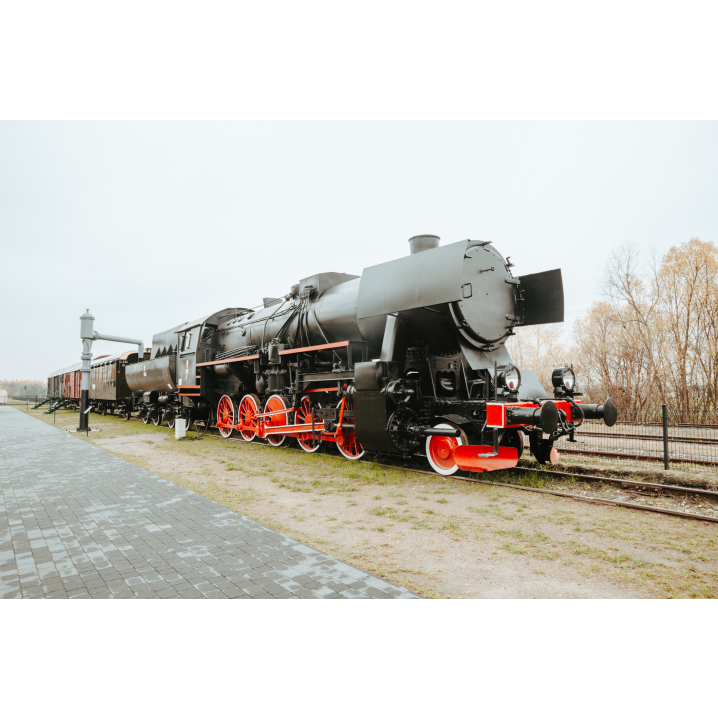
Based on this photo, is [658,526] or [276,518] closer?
[658,526]

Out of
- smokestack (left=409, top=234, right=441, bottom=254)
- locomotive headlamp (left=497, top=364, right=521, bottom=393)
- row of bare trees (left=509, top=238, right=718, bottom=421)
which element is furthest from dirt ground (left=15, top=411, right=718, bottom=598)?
row of bare trees (left=509, top=238, right=718, bottom=421)

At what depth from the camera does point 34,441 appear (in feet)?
39.7

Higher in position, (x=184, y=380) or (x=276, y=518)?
(x=184, y=380)

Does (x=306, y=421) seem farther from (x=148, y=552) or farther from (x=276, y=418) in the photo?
(x=148, y=552)

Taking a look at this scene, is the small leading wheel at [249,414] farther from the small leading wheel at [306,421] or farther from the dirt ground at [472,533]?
the dirt ground at [472,533]

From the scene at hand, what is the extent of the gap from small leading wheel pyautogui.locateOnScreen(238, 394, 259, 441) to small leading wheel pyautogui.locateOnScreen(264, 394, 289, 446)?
0.56 metres

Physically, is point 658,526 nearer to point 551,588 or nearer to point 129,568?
point 551,588

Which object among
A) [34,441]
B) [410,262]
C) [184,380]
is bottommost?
[34,441]

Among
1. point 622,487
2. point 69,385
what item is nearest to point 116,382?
point 69,385

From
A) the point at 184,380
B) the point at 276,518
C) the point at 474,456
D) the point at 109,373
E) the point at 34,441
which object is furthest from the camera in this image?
the point at 109,373

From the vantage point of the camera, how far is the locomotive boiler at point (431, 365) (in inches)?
252

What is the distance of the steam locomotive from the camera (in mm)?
6402

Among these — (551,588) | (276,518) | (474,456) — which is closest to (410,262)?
(474,456)

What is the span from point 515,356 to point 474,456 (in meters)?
27.0
